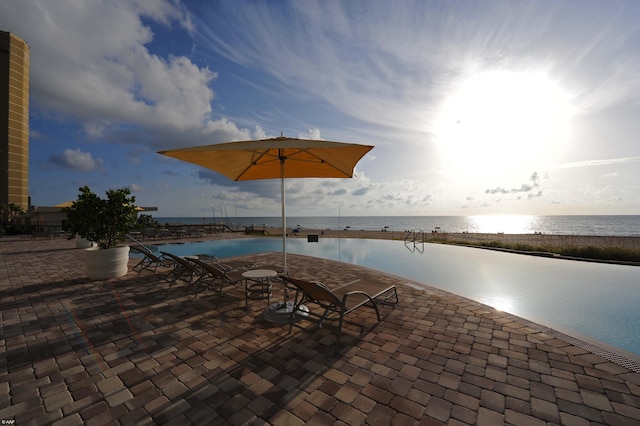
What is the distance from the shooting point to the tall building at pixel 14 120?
41.2 meters

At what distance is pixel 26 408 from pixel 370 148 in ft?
14.5

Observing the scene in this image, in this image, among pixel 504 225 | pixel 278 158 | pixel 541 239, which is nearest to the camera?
pixel 278 158

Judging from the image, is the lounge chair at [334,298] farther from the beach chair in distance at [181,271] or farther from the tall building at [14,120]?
the tall building at [14,120]

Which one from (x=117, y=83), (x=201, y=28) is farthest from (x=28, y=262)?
(x=201, y=28)

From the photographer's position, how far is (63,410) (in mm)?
2125

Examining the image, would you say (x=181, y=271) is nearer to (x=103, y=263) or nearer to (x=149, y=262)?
(x=103, y=263)

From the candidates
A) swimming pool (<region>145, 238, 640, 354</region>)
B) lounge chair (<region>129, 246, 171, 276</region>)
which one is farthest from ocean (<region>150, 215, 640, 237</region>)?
swimming pool (<region>145, 238, 640, 354</region>)

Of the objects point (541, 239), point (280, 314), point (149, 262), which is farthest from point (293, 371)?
point (541, 239)

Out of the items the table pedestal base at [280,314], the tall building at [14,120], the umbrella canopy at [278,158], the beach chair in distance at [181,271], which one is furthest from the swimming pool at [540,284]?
the tall building at [14,120]

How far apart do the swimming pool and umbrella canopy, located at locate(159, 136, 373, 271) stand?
3967mm

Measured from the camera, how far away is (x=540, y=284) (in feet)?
24.1

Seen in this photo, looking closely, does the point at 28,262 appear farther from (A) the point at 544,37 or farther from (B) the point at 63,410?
(A) the point at 544,37

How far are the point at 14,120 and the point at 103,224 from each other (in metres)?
59.7

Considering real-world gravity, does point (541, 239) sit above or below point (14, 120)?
below
